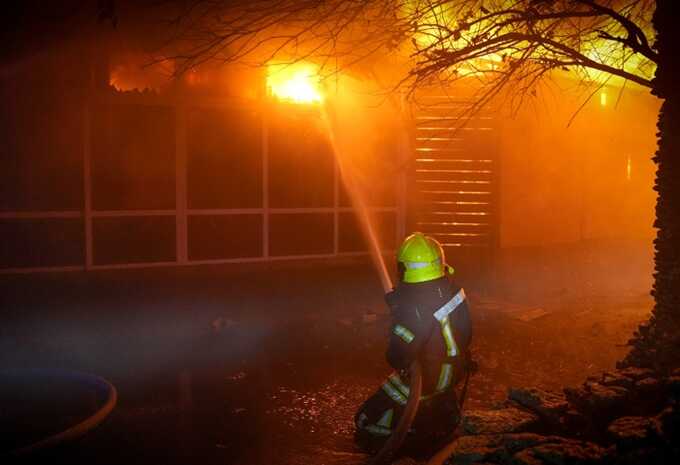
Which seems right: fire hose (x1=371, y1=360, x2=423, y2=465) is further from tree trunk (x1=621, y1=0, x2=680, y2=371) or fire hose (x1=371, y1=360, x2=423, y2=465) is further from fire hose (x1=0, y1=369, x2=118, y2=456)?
tree trunk (x1=621, y1=0, x2=680, y2=371)

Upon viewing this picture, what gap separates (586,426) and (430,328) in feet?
3.97

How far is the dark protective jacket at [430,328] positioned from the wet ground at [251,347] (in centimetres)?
96

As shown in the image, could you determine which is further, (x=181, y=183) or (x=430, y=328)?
A: (x=181, y=183)

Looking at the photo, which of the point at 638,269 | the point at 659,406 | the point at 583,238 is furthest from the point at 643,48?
the point at 638,269

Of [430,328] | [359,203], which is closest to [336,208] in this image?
[359,203]

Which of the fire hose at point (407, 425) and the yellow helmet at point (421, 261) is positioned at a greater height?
the yellow helmet at point (421, 261)

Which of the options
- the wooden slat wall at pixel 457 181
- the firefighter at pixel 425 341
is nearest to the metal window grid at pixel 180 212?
the wooden slat wall at pixel 457 181

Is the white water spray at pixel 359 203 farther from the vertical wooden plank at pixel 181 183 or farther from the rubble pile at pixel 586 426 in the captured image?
the rubble pile at pixel 586 426

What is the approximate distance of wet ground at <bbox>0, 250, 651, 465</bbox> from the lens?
5.21 meters

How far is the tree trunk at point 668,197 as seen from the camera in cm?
511

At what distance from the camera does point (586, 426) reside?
4.26 metres

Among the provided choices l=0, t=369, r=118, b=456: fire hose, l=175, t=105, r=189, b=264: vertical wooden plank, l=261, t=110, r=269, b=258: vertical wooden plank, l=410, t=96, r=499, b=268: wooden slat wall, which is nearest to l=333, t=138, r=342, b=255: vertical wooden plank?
l=261, t=110, r=269, b=258: vertical wooden plank

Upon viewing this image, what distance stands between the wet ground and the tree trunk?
5.44 ft

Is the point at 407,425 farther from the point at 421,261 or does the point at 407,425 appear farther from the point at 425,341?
the point at 421,261
